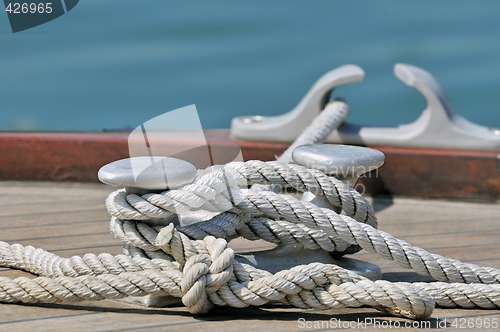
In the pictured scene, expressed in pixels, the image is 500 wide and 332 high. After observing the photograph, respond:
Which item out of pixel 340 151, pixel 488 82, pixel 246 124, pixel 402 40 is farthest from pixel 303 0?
pixel 340 151

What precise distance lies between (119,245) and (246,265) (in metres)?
0.58

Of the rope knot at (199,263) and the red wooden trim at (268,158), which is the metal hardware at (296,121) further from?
the rope knot at (199,263)

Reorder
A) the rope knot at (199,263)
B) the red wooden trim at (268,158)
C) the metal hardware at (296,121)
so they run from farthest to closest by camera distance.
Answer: the metal hardware at (296,121), the red wooden trim at (268,158), the rope knot at (199,263)

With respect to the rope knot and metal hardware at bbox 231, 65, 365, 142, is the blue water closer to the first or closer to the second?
metal hardware at bbox 231, 65, 365, 142

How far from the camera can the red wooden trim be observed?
2.21m

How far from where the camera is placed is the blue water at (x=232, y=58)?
329 inches

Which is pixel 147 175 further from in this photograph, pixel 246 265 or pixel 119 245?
pixel 119 245

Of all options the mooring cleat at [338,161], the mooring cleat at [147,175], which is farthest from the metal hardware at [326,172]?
the mooring cleat at [147,175]

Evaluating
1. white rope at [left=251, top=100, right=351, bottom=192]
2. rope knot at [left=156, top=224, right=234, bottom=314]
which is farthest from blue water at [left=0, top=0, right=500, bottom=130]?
rope knot at [left=156, top=224, right=234, bottom=314]

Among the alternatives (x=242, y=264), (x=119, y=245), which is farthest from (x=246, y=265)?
(x=119, y=245)

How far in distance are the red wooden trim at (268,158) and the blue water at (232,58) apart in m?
5.43

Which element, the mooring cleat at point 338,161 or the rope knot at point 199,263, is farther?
the mooring cleat at point 338,161

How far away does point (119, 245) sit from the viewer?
1.76 m

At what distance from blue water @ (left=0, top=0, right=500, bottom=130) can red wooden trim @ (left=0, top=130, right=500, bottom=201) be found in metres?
5.43
